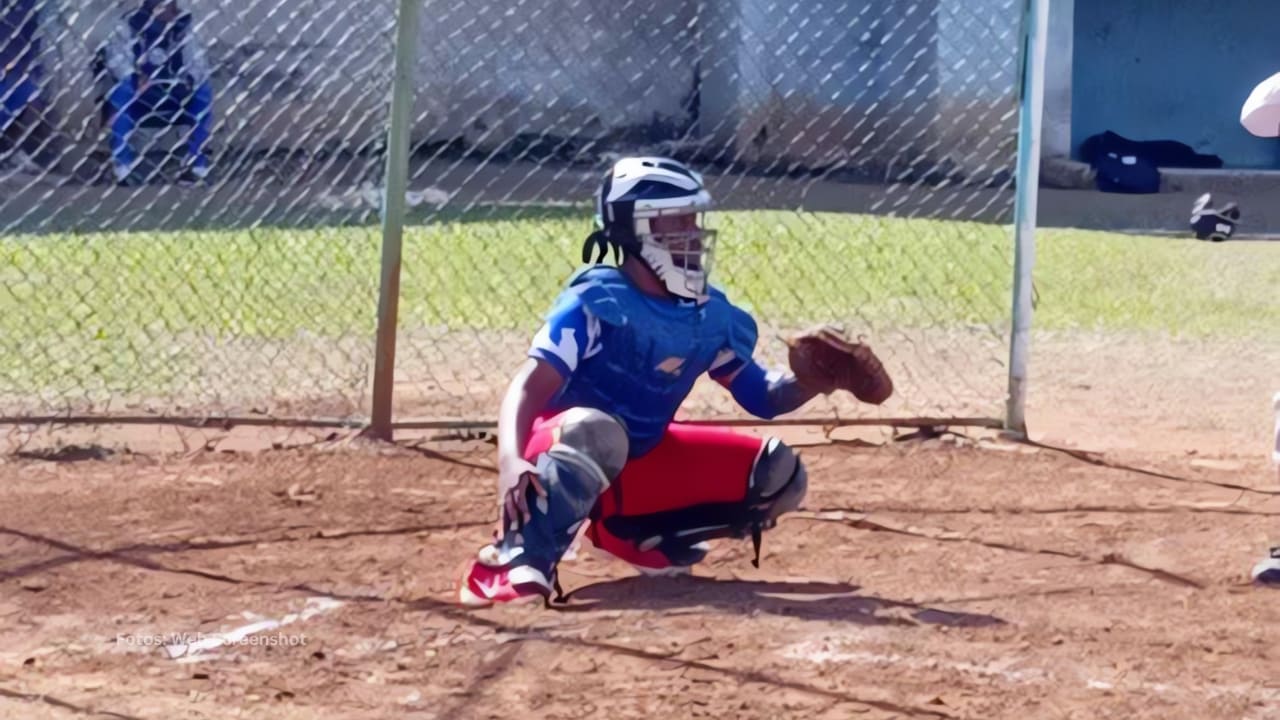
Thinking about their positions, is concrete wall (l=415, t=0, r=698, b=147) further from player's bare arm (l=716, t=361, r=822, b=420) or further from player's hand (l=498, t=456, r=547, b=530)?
player's hand (l=498, t=456, r=547, b=530)

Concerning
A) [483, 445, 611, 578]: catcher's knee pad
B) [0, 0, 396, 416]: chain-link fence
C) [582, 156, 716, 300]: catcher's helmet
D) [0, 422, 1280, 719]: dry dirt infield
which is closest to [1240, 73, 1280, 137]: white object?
[0, 422, 1280, 719]: dry dirt infield

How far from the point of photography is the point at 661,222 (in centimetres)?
516

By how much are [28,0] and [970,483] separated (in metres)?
7.48

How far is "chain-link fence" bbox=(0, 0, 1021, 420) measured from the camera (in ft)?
26.8

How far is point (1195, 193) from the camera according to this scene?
646 inches

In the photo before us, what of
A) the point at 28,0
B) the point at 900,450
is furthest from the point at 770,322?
the point at 28,0

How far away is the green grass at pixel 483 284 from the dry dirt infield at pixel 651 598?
5.24 feet

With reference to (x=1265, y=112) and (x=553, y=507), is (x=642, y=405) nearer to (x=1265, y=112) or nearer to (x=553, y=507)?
(x=553, y=507)

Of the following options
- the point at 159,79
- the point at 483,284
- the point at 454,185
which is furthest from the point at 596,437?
the point at 454,185

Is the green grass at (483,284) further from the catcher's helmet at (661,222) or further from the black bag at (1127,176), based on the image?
the black bag at (1127,176)

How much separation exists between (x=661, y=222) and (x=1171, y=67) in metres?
14.1

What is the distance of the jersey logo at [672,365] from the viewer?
5.22 meters

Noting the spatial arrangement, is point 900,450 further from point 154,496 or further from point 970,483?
point 154,496

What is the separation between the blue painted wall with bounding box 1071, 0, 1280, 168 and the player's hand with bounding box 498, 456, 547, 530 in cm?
1415
